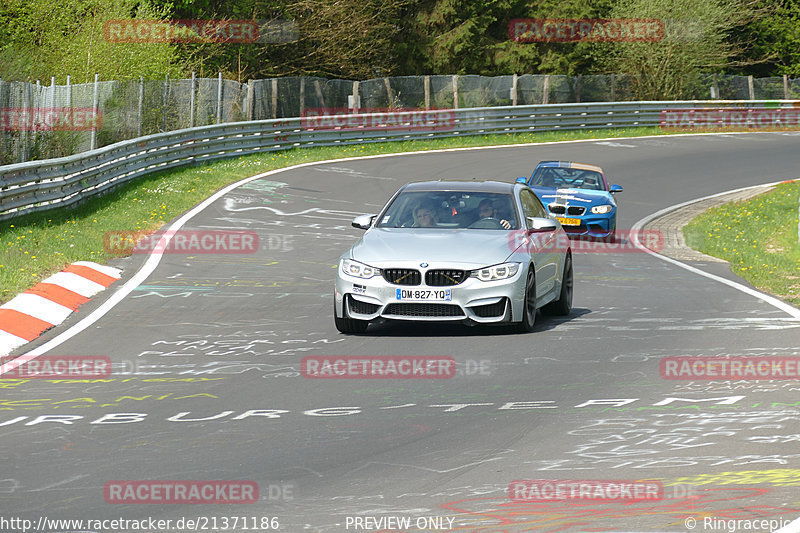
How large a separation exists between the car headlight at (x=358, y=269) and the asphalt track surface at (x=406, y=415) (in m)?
0.61

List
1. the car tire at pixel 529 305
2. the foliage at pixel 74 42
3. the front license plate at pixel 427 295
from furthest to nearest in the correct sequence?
the foliage at pixel 74 42 < the car tire at pixel 529 305 < the front license plate at pixel 427 295

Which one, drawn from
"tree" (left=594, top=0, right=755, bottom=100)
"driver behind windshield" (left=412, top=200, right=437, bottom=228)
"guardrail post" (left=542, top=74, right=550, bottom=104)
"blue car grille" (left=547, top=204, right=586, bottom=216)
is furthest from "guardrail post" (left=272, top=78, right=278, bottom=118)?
"driver behind windshield" (left=412, top=200, right=437, bottom=228)

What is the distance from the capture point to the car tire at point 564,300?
13.4 m

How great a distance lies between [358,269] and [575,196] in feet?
A: 36.3

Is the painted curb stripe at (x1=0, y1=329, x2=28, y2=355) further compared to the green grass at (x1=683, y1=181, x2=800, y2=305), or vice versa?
the green grass at (x1=683, y1=181, x2=800, y2=305)

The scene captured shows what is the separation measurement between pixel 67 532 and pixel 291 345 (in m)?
5.57

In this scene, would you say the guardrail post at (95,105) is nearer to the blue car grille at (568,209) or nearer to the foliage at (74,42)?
the foliage at (74,42)

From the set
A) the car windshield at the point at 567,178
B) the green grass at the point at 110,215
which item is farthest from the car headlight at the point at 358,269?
the car windshield at the point at 567,178

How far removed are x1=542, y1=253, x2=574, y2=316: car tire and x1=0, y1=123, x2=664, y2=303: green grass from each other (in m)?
5.84

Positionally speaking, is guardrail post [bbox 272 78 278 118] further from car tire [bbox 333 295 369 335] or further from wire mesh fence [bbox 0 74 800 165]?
car tire [bbox 333 295 369 335]

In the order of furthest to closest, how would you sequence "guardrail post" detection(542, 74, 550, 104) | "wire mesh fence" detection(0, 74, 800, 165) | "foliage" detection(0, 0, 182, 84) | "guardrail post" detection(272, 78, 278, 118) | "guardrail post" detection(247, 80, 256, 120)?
"guardrail post" detection(542, 74, 550, 104), "guardrail post" detection(272, 78, 278, 118), "guardrail post" detection(247, 80, 256, 120), "foliage" detection(0, 0, 182, 84), "wire mesh fence" detection(0, 74, 800, 165)

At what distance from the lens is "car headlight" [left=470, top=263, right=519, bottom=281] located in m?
11.6

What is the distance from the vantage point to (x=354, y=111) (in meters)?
43.8

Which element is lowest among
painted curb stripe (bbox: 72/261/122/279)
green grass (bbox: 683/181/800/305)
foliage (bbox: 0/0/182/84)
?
green grass (bbox: 683/181/800/305)
